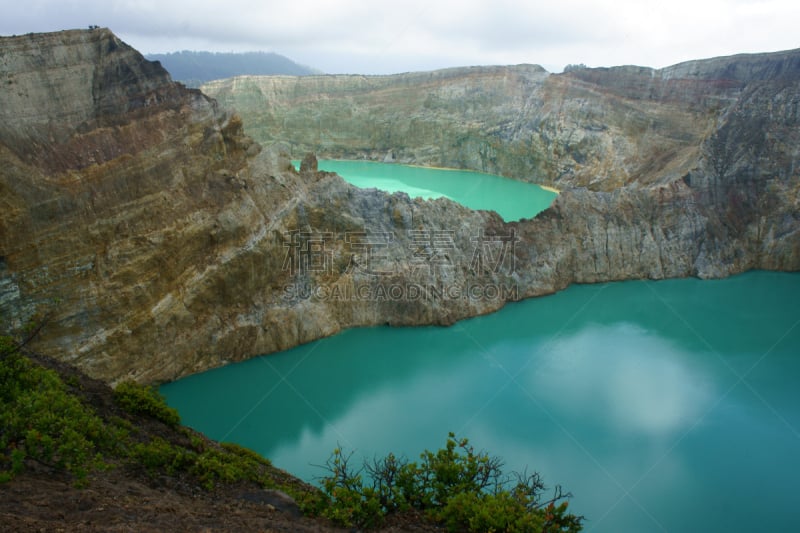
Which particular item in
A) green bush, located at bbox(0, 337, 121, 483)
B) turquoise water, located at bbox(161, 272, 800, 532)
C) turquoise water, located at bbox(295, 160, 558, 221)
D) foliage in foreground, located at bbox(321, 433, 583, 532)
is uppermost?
green bush, located at bbox(0, 337, 121, 483)

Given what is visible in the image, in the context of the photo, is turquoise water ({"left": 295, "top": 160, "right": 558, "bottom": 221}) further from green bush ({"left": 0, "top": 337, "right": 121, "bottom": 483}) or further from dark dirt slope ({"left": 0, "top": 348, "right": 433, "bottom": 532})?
green bush ({"left": 0, "top": 337, "right": 121, "bottom": 483})

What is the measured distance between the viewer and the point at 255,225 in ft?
52.9

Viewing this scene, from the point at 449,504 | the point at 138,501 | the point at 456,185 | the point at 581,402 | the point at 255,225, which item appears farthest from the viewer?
the point at 456,185

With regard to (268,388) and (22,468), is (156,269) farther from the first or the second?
(22,468)

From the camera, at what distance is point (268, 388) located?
14.9m

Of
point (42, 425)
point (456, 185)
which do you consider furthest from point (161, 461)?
point (456, 185)

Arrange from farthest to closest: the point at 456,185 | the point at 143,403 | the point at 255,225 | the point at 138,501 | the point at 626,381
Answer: the point at 456,185 → the point at 255,225 → the point at 626,381 → the point at 143,403 → the point at 138,501

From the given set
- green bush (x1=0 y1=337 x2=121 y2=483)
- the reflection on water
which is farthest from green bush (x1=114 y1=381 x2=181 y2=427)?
the reflection on water

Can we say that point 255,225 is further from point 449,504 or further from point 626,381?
point 626,381

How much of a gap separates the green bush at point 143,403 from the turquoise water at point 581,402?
139 inches

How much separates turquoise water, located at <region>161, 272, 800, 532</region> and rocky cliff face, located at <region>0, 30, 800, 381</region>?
1.20 meters

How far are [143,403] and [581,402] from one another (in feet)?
34.1

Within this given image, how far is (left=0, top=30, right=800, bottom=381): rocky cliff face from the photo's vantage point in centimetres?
1263

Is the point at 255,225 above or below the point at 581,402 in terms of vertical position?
above
